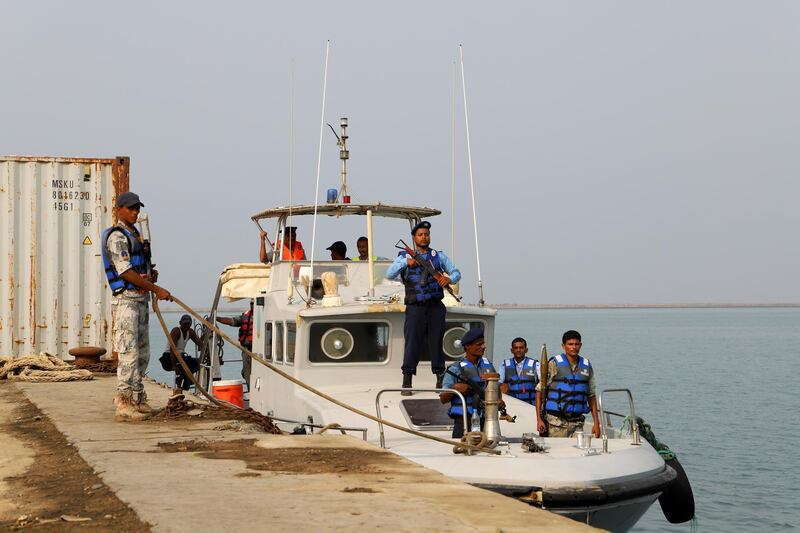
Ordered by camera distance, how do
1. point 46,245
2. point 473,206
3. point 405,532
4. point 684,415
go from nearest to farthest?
point 405,532 < point 473,206 < point 46,245 < point 684,415

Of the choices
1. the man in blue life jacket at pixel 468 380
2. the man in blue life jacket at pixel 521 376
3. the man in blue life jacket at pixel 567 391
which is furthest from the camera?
the man in blue life jacket at pixel 521 376

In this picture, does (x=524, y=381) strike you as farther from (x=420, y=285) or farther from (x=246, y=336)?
(x=246, y=336)

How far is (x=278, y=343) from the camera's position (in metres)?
11.2

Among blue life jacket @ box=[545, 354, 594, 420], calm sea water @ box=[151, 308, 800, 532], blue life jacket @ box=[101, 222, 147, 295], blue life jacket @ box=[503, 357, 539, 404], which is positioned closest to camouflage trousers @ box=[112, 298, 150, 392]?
blue life jacket @ box=[101, 222, 147, 295]

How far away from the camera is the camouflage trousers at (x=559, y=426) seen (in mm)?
9117

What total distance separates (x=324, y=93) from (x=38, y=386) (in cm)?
549

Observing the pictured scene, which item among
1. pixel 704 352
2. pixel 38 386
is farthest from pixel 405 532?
pixel 704 352

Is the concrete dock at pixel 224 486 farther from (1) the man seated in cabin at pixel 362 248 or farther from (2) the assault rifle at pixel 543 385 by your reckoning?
(1) the man seated in cabin at pixel 362 248

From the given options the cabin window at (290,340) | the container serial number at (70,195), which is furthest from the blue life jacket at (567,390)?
the container serial number at (70,195)

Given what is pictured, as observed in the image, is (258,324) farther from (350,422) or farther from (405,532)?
(405,532)

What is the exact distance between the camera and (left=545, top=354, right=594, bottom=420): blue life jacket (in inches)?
359

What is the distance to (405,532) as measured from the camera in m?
4.41

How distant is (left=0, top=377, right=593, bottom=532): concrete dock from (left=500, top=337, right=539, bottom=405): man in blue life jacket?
147 inches

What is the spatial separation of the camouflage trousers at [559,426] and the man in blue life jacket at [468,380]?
1032 millimetres
